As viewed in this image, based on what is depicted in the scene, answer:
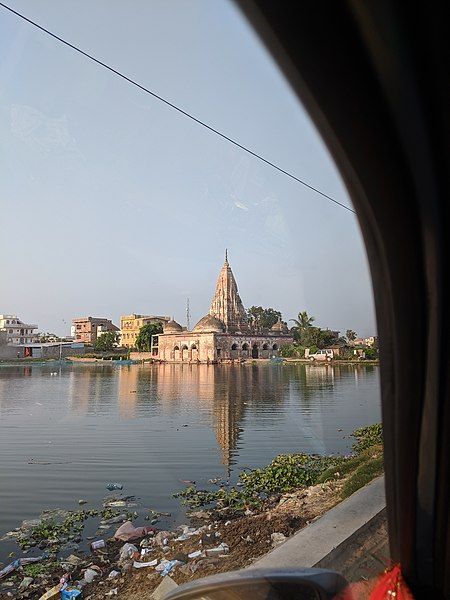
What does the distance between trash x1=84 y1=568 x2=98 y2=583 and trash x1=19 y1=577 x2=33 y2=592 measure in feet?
1.43

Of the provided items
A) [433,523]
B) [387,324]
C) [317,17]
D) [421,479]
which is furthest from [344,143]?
[433,523]

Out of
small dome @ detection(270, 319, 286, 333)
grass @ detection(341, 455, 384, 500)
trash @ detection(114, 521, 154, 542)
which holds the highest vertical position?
small dome @ detection(270, 319, 286, 333)

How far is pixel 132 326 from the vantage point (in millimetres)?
65375

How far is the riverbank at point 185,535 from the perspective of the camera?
3.92 metres

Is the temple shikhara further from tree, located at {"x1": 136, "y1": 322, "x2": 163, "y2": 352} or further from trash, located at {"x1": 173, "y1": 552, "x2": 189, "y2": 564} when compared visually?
trash, located at {"x1": 173, "y1": 552, "x2": 189, "y2": 564}

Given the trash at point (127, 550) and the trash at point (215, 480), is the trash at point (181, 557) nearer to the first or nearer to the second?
the trash at point (127, 550)

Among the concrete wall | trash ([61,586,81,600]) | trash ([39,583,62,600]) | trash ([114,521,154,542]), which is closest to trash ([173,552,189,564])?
trash ([61,586,81,600])

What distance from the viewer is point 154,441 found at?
1131cm

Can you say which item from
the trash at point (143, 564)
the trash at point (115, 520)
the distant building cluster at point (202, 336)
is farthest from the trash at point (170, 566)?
the distant building cluster at point (202, 336)

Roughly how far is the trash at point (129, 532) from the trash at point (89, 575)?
896 millimetres

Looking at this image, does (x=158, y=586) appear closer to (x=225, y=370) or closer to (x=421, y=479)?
(x=421, y=479)

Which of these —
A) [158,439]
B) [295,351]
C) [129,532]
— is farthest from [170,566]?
[158,439]

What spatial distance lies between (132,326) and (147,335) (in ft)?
12.9

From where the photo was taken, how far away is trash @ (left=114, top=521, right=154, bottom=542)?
16.8 ft
